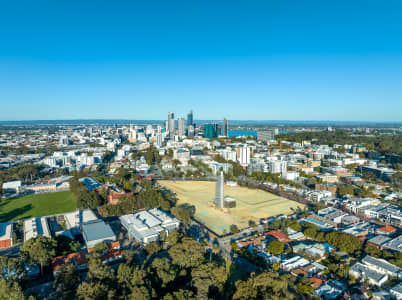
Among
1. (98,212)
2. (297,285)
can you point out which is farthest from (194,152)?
(297,285)

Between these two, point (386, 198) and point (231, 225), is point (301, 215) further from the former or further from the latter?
point (386, 198)

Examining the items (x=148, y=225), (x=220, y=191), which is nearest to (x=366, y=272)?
(x=220, y=191)

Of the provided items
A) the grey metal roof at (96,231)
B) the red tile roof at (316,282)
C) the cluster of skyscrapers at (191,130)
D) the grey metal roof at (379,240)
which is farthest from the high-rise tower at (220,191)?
the cluster of skyscrapers at (191,130)

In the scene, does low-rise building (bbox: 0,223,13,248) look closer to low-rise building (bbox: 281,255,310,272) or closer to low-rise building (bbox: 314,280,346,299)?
low-rise building (bbox: 281,255,310,272)

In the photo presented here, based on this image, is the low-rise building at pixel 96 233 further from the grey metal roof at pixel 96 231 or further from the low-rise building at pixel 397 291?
the low-rise building at pixel 397 291

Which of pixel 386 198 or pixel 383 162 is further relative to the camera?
pixel 383 162
